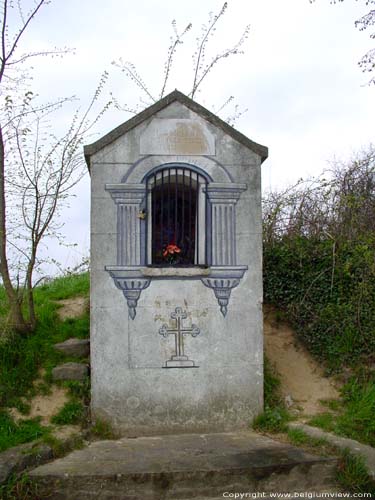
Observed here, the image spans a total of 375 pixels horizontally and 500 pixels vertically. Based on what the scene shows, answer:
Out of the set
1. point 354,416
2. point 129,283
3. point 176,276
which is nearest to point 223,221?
point 176,276

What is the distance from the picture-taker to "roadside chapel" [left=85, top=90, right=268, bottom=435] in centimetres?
626

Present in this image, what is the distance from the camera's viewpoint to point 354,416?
646cm

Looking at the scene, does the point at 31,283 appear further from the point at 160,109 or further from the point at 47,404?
the point at 160,109

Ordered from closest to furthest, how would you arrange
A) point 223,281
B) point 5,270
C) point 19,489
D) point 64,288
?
point 19,489 → point 223,281 → point 5,270 → point 64,288

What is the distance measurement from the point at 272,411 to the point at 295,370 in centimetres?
134

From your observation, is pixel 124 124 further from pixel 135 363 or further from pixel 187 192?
pixel 135 363

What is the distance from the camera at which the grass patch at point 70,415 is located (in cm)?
614

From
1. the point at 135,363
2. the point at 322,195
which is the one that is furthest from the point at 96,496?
the point at 322,195

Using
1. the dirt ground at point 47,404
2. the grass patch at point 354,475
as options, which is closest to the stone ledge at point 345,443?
the grass patch at point 354,475

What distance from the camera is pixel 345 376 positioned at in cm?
737

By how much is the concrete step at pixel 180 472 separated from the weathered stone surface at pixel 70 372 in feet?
4.24

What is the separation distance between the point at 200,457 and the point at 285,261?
371 centimetres

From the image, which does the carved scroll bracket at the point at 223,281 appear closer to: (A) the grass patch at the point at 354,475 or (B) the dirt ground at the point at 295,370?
(B) the dirt ground at the point at 295,370

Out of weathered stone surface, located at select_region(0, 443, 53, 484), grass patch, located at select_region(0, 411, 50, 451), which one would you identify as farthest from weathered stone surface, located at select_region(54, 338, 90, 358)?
weathered stone surface, located at select_region(0, 443, 53, 484)
